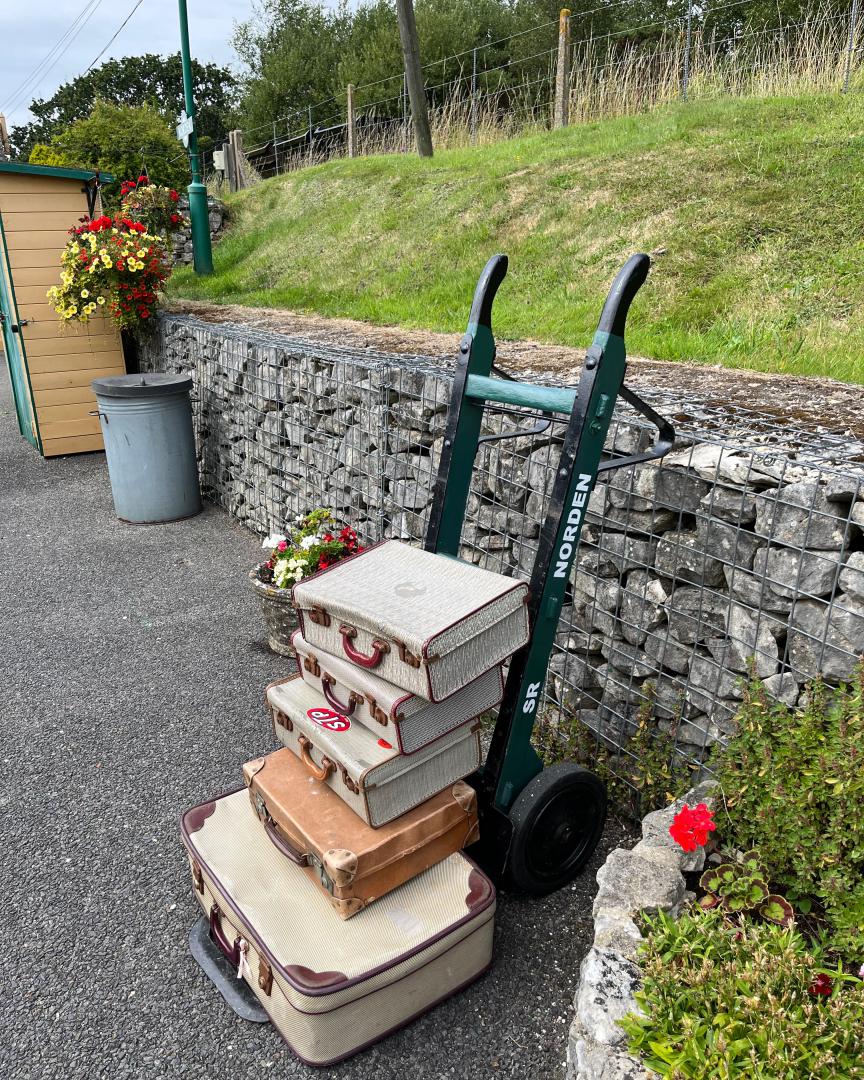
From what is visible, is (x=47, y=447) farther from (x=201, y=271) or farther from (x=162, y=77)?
(x=162, y=77)

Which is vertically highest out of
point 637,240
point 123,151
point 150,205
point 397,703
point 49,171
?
point 123,151

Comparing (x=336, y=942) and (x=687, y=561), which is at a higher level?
(x=687, y=561)

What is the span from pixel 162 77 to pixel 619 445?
5745 cm

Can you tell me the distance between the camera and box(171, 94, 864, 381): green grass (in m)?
5.39

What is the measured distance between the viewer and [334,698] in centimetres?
238

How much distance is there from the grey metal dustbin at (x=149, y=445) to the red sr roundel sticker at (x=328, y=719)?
13.8 feet

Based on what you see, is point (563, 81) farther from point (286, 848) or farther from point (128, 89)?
point (128, 89)

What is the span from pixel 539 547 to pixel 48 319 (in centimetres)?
717

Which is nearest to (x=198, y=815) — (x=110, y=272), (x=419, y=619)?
(x=419, y=619)

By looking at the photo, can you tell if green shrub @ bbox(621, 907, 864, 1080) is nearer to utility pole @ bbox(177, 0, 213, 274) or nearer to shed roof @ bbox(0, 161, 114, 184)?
shed roof @ bbox(0, 161, 114, 184)

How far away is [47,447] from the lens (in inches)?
316

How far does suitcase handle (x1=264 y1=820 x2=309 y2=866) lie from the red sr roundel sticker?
353mm

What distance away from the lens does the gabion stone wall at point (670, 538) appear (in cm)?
230

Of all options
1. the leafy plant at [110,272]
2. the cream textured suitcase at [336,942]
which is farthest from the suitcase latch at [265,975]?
the leafy plant at [110,272]
